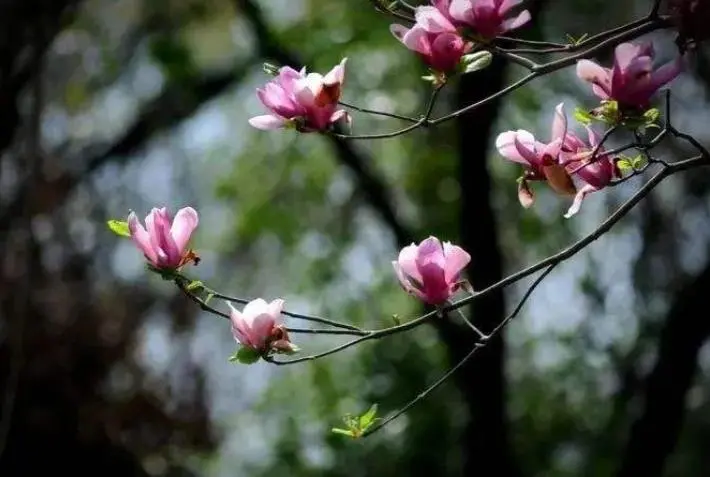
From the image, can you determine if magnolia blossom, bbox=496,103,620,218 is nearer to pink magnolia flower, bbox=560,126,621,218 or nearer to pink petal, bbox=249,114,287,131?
pink magnolia flower, bbox=560,126,621,218

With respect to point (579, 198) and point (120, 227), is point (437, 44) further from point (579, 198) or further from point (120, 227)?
point (120, 227)

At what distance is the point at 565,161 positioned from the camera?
112 centimetres

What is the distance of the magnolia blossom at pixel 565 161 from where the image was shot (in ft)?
3.64

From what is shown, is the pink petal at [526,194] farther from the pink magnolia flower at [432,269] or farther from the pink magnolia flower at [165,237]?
the pink magnolia flower at [165,237]

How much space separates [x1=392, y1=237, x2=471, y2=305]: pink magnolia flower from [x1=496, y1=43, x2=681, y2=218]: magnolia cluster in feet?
0.33

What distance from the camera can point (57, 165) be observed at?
4.11 meters

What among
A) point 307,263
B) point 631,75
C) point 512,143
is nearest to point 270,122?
point 512,143

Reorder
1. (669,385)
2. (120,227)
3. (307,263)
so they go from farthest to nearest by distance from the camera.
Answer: (307,263)
(669,385)
(120,227)

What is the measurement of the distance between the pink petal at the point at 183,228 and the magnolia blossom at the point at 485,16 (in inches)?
13.7

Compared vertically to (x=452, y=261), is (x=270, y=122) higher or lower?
higher

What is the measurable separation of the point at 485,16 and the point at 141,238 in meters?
0.42

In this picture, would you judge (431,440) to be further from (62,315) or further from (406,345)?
(62,315)

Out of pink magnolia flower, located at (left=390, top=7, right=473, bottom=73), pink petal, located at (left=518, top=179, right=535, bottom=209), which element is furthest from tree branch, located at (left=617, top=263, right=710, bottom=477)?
pink magnolia flower, located at (left=390, top=7, right=473, bottom=73)

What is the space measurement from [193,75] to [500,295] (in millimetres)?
1235
